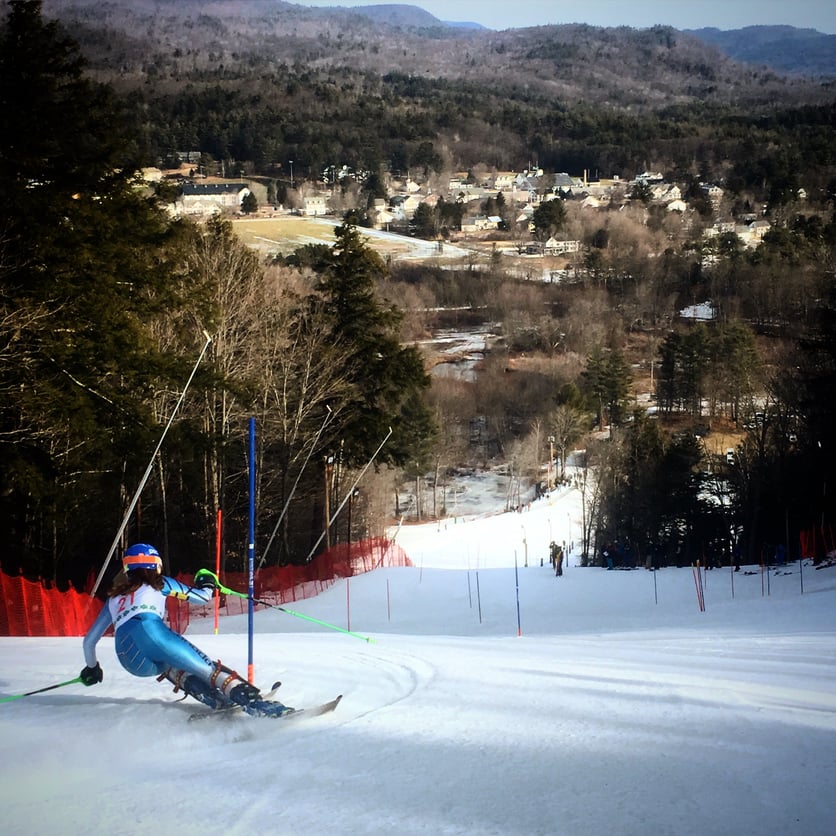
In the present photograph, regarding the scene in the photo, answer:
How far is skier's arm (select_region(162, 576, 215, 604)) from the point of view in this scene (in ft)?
23.2

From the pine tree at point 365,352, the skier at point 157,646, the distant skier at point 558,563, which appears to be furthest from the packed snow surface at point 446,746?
the pine tree at point 365,352

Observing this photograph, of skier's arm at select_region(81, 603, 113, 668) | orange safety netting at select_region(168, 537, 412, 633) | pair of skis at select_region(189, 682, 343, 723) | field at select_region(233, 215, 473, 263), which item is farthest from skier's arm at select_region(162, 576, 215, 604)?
field at select_region(233, 215, 473, 263)

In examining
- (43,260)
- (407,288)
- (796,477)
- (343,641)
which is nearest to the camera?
A: (343,641)

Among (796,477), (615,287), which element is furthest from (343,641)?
(615,287)

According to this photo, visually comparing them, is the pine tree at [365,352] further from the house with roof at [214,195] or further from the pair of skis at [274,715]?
the house with roof at [214,195]

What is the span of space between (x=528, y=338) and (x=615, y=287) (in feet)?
104

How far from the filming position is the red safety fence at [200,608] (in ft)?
50.6

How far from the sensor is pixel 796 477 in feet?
133

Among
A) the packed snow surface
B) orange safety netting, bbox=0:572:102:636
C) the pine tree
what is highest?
the pine tree

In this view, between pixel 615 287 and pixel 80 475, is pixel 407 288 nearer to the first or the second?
pixel 615 287

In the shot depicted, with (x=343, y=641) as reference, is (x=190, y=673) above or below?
above

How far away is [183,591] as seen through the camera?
7.24 meters

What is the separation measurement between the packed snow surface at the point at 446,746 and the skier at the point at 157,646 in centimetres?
18

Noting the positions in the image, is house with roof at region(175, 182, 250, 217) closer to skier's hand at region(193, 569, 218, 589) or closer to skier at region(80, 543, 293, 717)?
skier's hand at region(193, 569, 218, 589)
